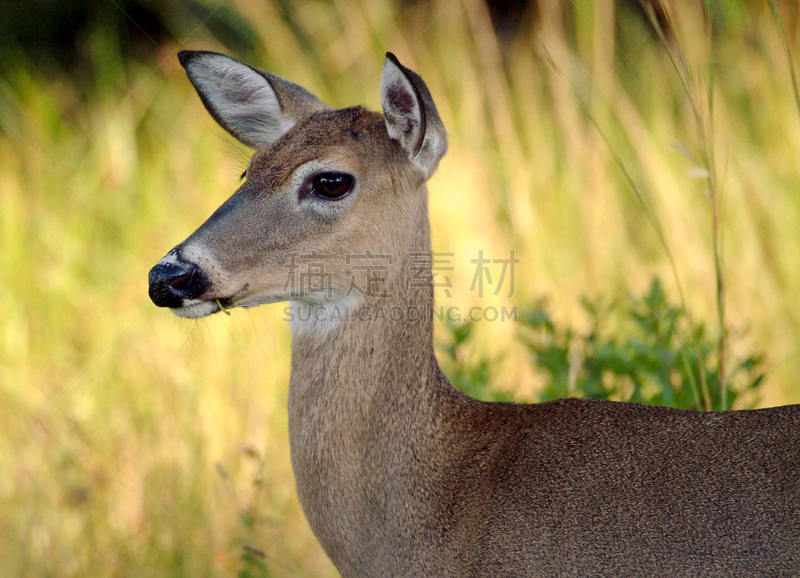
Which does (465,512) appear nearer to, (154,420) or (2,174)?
(154,420)

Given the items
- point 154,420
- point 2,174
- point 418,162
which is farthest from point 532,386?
point 2,174

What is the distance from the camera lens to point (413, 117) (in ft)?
8.52

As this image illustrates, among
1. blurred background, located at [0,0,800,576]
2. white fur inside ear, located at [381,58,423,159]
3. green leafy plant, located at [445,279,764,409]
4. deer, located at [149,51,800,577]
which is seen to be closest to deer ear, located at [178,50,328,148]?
blurred background, located at [0,0,800,576]

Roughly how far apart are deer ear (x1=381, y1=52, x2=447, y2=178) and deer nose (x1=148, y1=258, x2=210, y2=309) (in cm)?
74

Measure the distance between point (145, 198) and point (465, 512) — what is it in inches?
180

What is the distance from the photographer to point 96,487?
4.16 metres

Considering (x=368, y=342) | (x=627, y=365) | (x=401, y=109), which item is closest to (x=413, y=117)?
(x=401, y=109)

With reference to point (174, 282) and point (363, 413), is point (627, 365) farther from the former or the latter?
point (174, 282)

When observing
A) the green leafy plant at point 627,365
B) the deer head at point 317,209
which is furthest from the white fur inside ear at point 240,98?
the green leafy plant at point 627,365

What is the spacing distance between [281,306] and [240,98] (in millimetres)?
2322

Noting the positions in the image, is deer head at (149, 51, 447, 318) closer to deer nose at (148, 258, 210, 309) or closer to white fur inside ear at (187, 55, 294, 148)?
deer nose at (148, 258, 210, 309)

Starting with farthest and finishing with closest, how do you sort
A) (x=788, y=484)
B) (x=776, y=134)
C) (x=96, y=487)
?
(x=776, y=134) < (x=96, y=487) < (x=788, y=484)

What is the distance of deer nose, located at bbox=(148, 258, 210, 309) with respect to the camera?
2.28 metres

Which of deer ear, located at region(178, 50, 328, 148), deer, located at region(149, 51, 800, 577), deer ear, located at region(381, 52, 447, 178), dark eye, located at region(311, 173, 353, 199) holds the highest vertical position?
deer ear, located at region(178, 50, 328, 148)
